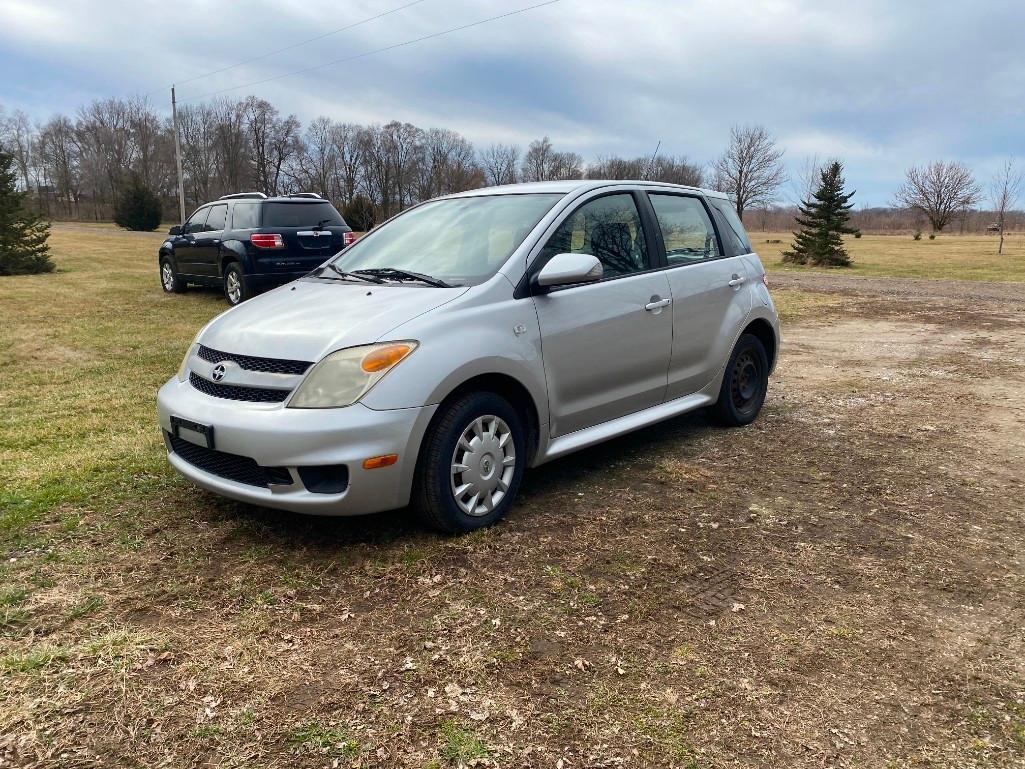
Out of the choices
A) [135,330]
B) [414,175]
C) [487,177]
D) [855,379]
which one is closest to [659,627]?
[855,379]

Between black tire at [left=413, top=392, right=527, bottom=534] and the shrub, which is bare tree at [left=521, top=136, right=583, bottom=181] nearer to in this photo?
the shrub

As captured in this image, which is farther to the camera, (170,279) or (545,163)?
(545,163)

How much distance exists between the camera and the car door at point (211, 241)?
1251 centimetres

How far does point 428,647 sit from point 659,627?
2.95ft

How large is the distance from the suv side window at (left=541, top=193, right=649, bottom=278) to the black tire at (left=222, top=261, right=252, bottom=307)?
28.5ft

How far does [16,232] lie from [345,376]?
56.7ft

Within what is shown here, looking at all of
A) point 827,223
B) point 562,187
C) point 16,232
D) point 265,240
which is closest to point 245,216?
point 265,240

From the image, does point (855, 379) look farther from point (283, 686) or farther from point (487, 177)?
point (487, 177)

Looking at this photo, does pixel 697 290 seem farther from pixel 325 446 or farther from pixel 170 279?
pixel 170 279

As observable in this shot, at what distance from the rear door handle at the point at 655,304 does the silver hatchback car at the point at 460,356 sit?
0.02m

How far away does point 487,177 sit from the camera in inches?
3063

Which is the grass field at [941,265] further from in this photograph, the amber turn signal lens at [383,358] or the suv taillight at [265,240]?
the amber turn signal lens at [383,358]

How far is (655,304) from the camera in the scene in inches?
181

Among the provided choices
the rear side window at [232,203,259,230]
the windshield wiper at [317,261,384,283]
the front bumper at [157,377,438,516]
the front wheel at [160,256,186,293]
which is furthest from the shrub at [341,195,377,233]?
the front bumper at [157,377,438,516]
